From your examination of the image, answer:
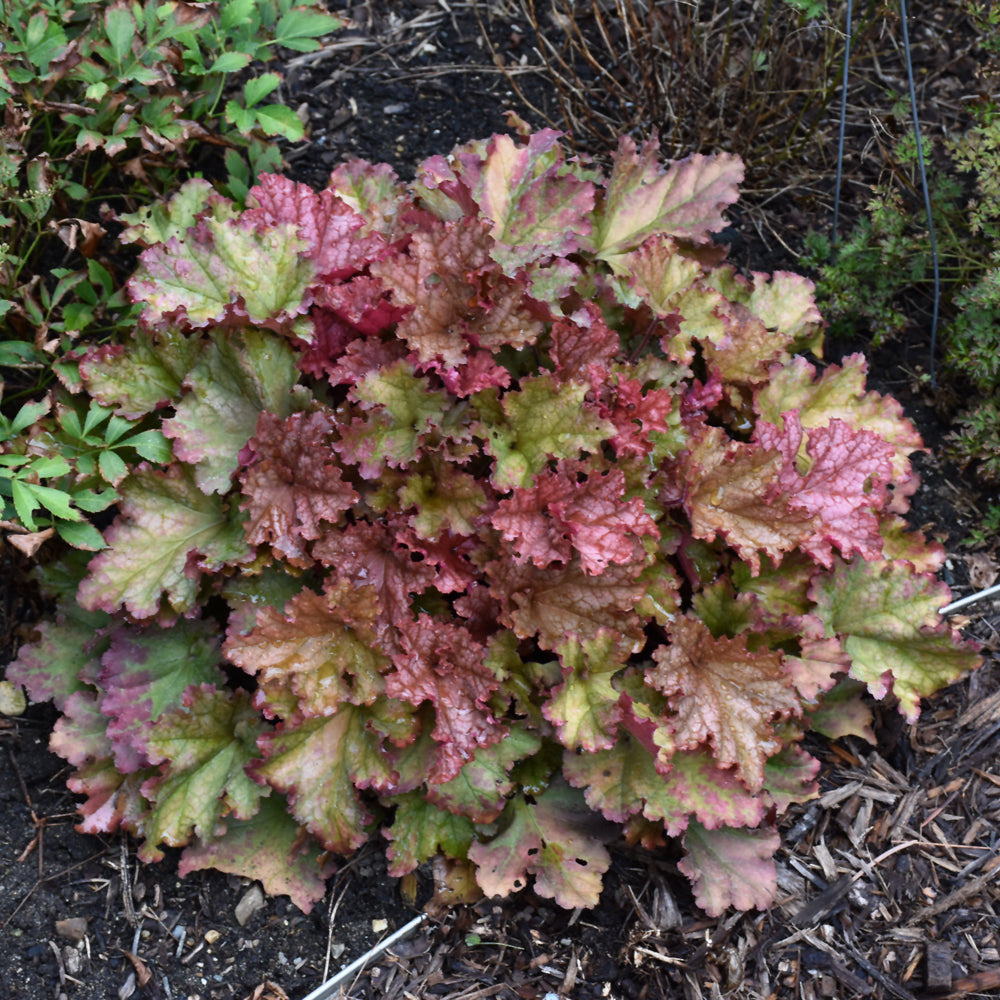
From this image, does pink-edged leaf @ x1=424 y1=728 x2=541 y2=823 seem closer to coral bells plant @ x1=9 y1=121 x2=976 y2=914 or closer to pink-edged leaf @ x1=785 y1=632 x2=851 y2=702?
coral bells plant @ x1=9 y1=121 x2=976 y2=914

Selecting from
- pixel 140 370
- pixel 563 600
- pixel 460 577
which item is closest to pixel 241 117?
pixel 140 370

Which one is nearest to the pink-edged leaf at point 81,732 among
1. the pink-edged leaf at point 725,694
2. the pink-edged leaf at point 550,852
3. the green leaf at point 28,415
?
the green leaf at point 28,415

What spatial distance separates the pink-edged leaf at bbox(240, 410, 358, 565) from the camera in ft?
7.29

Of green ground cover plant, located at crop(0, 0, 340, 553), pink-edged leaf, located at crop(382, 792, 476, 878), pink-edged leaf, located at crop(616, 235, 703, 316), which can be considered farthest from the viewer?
pink-edged leaf, located at crop(616, 235, 703, 316)

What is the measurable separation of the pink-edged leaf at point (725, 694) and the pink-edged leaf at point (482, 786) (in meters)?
0.38

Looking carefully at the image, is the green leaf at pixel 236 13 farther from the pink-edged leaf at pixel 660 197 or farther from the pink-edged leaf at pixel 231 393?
the pink-edged leaf at pixel 660 197

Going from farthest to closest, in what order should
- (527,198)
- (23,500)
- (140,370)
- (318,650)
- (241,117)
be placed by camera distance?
(241,117) < (527,198) < (140,370) < (318,650) < (23,500)

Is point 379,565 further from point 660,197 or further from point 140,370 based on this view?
point 660,197

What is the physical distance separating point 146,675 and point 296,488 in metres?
0.60

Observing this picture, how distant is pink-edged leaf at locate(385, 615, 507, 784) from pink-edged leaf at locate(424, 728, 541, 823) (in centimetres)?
4

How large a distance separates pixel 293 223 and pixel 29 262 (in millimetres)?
907

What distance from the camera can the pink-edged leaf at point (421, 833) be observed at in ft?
7.32

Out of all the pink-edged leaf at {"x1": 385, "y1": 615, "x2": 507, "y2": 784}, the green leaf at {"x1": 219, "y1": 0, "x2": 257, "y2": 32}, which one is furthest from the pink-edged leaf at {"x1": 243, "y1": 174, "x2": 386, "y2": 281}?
the pink-edged leaf at {"x1": 385, "y1": 615, "x2": 507, "y2": 784}

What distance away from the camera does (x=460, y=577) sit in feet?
7.50
